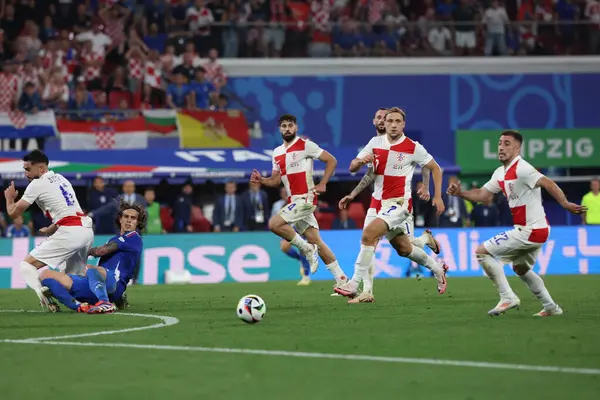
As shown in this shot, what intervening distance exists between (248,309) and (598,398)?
5188mm

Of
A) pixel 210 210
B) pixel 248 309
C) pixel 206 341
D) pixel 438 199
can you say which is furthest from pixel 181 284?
pixel 206 341

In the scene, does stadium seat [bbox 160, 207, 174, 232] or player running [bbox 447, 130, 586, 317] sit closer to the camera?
player running [bbox 447, 130, 586, 317]

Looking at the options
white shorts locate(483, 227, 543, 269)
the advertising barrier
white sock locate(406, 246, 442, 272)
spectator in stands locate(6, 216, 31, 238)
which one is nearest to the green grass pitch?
white sock locate(406, 246, 442, 272)

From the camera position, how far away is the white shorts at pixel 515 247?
11820 mm

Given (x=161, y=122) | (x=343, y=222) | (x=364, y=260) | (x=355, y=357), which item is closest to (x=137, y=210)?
(x=364, y=260)

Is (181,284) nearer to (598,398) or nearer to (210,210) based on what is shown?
(210,210)

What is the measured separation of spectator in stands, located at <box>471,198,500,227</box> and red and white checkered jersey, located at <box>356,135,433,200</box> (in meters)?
12.3

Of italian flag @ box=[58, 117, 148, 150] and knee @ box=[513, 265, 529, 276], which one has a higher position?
italian flag @ box=[58, 117, 148, 150]

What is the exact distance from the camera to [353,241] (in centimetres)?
2391

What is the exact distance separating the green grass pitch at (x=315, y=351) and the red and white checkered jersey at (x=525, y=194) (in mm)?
925

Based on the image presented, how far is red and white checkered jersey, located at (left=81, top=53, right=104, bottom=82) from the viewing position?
28.7m

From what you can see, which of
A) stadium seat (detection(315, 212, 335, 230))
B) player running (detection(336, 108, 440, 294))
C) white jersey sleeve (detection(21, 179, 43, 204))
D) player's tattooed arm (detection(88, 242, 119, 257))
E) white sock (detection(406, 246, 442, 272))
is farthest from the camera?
stadium seat (detection(315, 212, 335, 230))

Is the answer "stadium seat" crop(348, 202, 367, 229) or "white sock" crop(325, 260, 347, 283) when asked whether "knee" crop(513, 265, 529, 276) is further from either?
"stadium seat" crop(348, 202, 367, 229)

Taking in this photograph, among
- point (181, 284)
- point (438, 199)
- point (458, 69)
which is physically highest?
point (458, 69)
